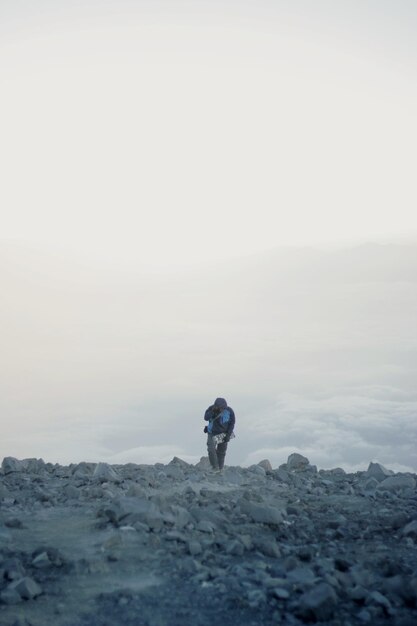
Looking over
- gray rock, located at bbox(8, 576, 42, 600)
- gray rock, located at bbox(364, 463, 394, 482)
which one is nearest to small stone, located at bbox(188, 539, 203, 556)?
gray rock, located at bbox(8, 576, 42, 600)

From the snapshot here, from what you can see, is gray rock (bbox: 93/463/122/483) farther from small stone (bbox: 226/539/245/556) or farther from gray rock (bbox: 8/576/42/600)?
gray rock (bbox: 8/576/42/600)

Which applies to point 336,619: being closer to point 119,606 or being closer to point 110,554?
point 119,606

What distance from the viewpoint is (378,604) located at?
26.2 ft

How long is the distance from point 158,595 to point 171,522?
2666mm

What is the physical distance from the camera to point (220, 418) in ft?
68.3

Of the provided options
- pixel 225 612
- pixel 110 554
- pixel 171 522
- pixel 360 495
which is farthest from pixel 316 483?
pixel 225 612

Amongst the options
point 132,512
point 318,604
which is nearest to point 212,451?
point 132,512

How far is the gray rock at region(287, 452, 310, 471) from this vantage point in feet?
68.8

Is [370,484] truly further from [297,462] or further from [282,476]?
[297,462]

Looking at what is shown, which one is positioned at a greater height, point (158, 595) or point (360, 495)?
point (360, 495)

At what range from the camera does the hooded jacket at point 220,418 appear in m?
20.8

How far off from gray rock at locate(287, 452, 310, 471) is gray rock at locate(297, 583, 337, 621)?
13100 millimetres

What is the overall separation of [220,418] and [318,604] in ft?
43.2

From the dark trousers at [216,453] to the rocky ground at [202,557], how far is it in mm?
5001
